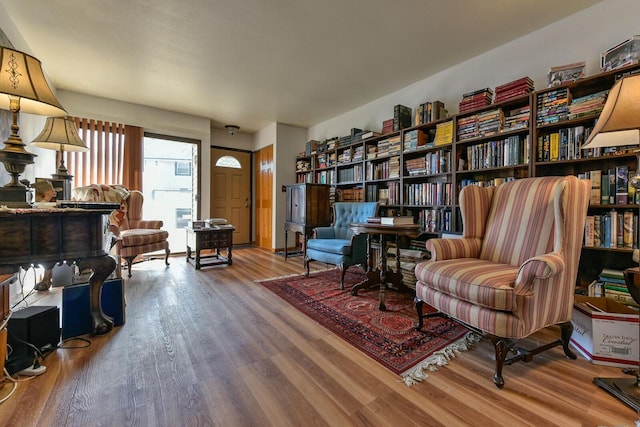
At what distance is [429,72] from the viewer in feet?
10.2

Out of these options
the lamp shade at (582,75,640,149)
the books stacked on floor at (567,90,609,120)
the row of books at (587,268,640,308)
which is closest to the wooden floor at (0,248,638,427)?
the row of books at (587,268,640,308)

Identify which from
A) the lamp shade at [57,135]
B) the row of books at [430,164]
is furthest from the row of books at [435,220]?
the lamp shade at [57,135]

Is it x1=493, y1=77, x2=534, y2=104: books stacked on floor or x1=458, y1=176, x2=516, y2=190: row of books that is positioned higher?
x1=493, y1=77, x2=534, y2=104: books stacked on floor

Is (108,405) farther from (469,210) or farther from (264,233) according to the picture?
(264,233)

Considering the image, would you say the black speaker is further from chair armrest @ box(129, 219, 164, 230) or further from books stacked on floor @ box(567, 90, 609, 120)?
books stacked on floor @ box(567, 90, 609, 120)

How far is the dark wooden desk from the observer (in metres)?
1.29

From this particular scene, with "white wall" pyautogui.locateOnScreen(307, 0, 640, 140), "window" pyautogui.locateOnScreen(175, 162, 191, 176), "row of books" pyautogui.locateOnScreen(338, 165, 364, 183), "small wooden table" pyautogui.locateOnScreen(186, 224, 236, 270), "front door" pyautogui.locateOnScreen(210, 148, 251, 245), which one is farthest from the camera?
"front door" pyautogui.locateOnScreen(210, 148, 251, 245)

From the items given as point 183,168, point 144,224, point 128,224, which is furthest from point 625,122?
point 183,168

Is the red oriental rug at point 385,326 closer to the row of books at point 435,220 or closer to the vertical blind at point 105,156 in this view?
the row of books at point 435,220

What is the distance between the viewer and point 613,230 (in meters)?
1.84

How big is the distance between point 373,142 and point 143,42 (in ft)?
9.16

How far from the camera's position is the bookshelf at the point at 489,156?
1.96 metres

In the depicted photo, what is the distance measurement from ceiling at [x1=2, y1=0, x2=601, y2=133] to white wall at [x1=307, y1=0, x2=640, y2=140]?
9 cm

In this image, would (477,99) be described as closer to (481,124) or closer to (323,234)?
(481,124)
